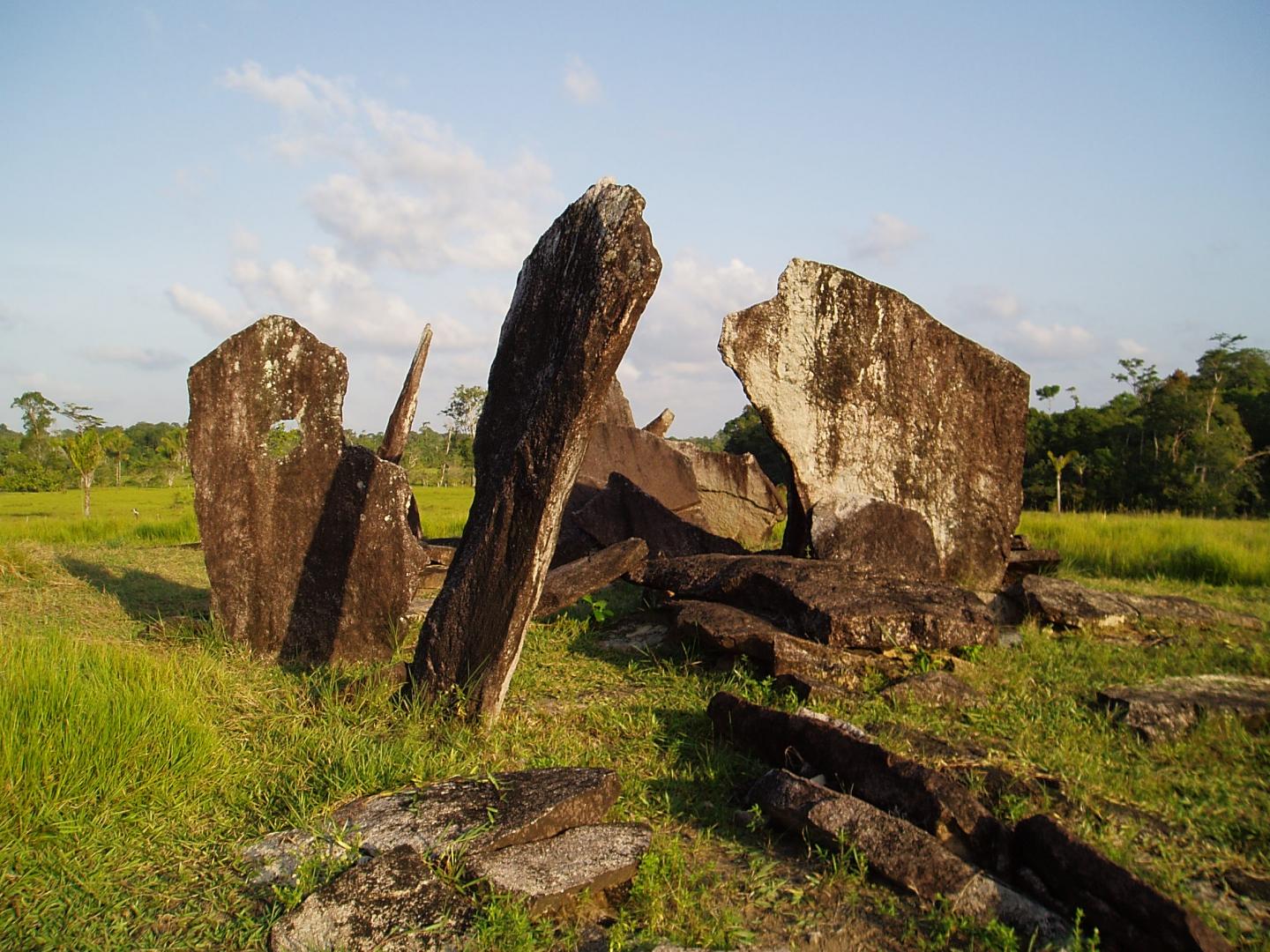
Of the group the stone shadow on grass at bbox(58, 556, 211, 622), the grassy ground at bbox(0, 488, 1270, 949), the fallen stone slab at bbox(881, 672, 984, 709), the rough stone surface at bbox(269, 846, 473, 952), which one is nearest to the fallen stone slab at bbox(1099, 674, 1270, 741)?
the grassy ground at bbox(0, 488, 1270, 949)

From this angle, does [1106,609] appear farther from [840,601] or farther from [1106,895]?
[1106,895]

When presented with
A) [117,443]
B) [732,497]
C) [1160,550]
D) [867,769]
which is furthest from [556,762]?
[117,443]

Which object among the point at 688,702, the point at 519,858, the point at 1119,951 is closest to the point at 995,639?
the point at 688,702

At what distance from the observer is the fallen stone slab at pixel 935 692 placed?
4531 millimetres

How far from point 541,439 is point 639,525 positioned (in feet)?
14.2

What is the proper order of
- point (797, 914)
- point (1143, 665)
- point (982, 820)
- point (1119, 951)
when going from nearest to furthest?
point (1119, 951)
point (797, 914)
point (982, 820)
point (1143, 665)

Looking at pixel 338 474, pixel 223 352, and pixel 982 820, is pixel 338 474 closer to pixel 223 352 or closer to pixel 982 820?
pixel 223 352

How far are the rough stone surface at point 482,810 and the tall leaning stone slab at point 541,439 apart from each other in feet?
2.84

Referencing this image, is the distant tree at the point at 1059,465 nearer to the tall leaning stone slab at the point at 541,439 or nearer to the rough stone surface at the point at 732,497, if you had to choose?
the rough stone surface at the point at 732,497

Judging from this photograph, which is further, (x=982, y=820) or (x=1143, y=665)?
(x=1143, y=665)

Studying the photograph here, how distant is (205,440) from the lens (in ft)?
18.1

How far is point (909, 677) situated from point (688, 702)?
3.78 ft

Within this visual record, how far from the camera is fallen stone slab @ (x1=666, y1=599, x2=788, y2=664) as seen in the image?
4930 mm

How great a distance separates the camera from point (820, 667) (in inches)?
191
